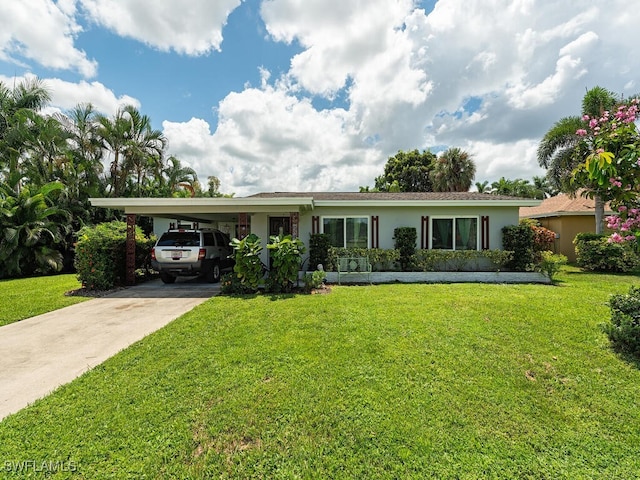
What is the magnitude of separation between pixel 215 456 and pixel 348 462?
1.07m

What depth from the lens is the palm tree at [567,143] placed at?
1309cm

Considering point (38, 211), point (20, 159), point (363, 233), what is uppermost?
point (20, 159)

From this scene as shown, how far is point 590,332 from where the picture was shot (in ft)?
15.8

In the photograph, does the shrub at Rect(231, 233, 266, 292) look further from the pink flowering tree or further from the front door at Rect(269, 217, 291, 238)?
the pink flowering tree

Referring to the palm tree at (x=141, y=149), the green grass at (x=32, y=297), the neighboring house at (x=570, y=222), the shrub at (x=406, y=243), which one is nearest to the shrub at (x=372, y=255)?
the shrub at (x=406, y=243)

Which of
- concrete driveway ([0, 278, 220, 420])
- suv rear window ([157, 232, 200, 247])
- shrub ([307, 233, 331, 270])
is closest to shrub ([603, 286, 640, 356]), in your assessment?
shrub ([307, 233, 331, 270])

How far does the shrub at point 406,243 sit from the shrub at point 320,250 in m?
2.53

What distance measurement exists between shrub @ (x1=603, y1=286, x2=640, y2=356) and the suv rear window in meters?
9.68

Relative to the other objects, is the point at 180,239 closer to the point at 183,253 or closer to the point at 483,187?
the point at 183,253

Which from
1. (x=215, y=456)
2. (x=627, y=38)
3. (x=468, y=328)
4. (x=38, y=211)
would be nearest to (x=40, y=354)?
(x=215, y=456)

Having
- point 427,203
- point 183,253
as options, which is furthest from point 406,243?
point 183,253

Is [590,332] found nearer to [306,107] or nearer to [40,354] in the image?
[40,354]

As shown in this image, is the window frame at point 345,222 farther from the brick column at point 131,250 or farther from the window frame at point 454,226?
the brick column at point 131,250

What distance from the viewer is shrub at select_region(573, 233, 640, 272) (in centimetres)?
1141
